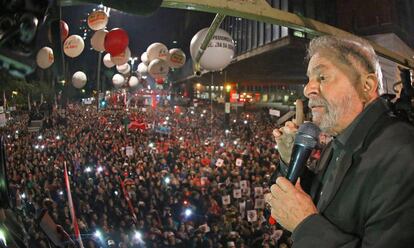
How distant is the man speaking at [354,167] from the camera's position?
4.11 feet

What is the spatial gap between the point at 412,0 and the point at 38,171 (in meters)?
20.0

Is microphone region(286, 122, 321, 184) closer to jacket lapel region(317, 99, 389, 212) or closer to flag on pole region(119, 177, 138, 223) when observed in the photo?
jacket lapel region(317, 99, 389, 212)

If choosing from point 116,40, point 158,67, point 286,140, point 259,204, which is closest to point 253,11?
point 286,140

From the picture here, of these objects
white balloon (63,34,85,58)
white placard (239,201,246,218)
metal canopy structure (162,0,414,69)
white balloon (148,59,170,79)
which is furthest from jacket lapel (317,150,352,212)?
white balloon (148,59,170,79)

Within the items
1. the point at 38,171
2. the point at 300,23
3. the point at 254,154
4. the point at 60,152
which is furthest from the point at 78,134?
the point at 300,23

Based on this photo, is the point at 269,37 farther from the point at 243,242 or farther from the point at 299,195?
the point at 299,195

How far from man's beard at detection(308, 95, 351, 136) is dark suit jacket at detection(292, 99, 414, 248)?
135 millimetres

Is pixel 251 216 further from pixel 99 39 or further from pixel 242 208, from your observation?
pixel 99 39

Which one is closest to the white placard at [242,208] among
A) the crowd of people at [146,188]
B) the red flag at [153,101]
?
the crowd of people at [146,188]

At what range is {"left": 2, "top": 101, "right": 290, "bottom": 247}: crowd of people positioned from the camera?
33.4 ft

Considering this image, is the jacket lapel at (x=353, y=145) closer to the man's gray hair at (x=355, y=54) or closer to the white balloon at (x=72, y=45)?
the man's gray hair at (x=355, y=54)

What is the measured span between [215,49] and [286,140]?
14.1 ft

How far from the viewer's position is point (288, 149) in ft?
8.27

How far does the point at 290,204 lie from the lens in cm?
156
